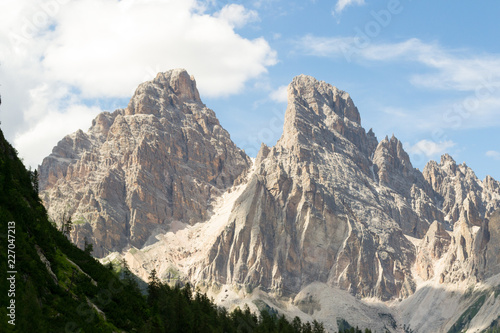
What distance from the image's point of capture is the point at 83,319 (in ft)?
335

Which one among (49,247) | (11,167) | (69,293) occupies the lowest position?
(69,293)

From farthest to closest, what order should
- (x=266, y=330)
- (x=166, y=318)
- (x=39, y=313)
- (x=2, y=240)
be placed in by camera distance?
1. (x=266, y=330)
2. (x=166, y=318)
3. (x=2, y=240)
4. (x=39, y=313)

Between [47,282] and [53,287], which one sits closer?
[47,282]

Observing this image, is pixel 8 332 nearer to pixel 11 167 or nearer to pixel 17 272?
pixel 17 272

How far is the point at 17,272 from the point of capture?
9306 centimetres

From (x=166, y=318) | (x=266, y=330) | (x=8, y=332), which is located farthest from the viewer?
(x=266, y=330)

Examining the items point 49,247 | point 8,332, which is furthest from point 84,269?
point 8,332

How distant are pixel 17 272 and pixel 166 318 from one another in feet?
192

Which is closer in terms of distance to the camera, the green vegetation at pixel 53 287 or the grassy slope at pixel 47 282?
the grassy slope at pixel 47 282

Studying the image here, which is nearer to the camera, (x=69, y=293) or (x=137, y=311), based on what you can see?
(x=69, y=293)

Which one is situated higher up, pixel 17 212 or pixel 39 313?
pixel 17 212

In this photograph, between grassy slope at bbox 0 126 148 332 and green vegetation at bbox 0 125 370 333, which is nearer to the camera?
grassy slope at bbox 0 126 148 332

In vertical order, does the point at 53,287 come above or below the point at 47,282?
below

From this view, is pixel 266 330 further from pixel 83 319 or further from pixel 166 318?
pixel 83 319
